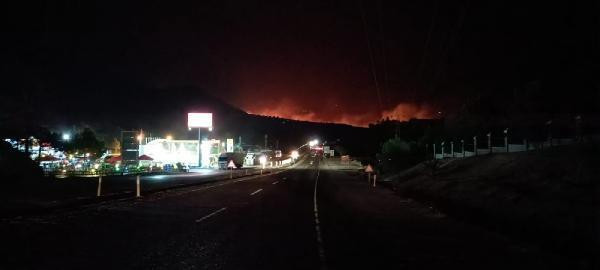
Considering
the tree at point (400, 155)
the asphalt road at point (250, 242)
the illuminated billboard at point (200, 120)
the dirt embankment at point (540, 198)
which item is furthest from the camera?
the illuminated billboard at point (200, 120)

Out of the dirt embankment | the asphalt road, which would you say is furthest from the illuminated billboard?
the asphalt road

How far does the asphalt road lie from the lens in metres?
9.69

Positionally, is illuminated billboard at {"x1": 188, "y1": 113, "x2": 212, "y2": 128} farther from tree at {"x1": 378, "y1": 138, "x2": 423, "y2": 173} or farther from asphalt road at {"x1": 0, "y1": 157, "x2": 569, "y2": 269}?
asphalt road at {"x1": 0, "y1": 157, "x2": 569, "y2": 269}

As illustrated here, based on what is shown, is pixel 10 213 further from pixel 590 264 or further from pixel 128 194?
pixel 590 264

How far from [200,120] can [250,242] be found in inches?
3501

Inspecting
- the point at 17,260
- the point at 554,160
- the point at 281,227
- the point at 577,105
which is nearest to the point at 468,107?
the point at 577,105

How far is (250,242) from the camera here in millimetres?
12109

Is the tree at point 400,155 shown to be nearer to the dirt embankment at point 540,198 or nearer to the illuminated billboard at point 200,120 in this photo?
the dirt embankment at point 540,198

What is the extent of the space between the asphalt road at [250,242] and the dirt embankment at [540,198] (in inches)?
35.8

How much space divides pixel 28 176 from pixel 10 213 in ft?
85.4

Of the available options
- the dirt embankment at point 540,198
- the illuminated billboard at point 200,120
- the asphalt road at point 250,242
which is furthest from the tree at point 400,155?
the asphalt road at point 250,242

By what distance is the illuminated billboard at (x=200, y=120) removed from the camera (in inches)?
3873

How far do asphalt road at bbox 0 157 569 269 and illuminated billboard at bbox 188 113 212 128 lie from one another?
7970cm


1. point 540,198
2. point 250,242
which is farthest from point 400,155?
point 250,242
